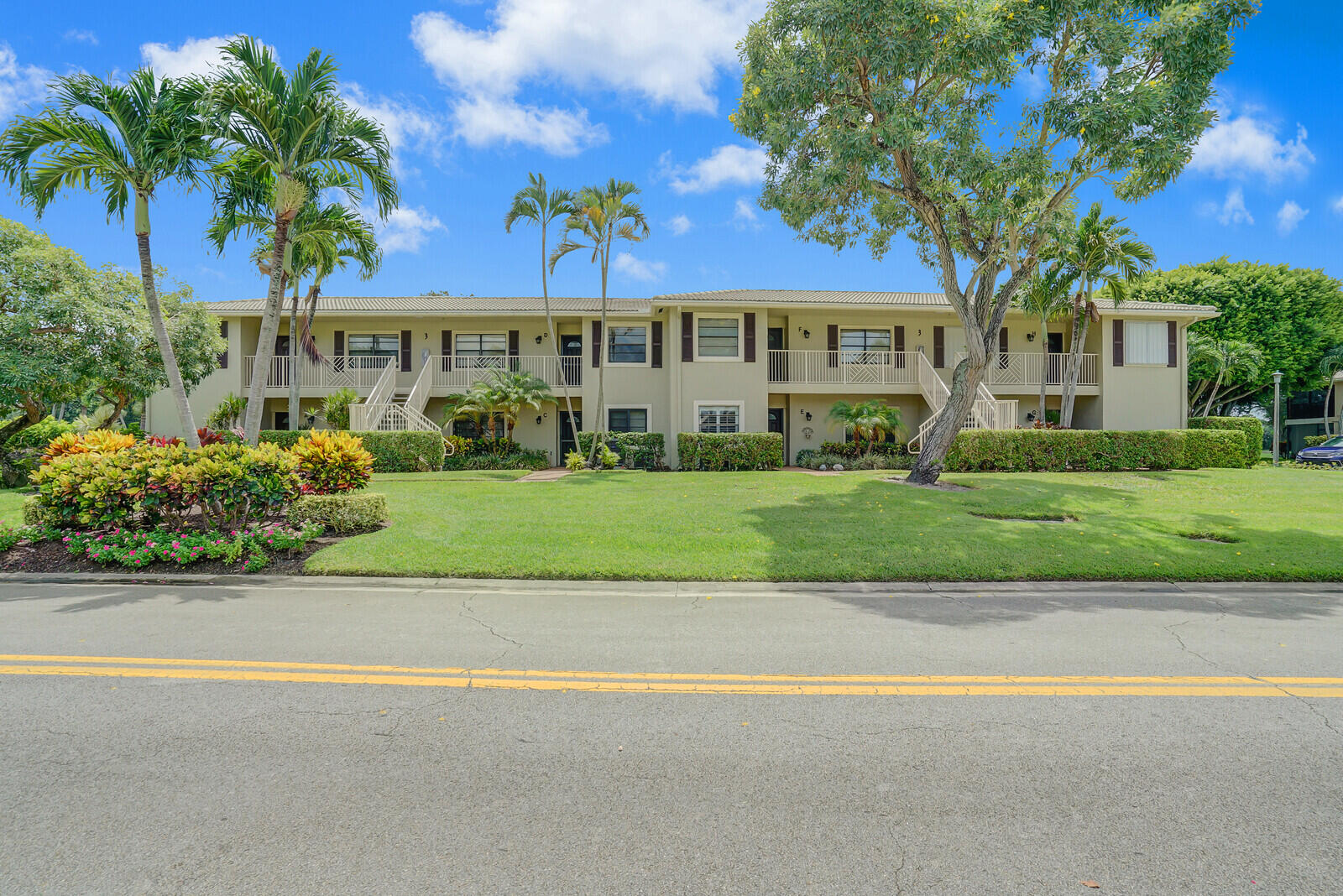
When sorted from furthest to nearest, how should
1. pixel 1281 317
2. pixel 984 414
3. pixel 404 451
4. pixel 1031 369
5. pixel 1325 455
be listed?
pixel 1281 317 → pixel 1031 369 → pixel 1325 455 → pixel 984 414 → pixel 404 451

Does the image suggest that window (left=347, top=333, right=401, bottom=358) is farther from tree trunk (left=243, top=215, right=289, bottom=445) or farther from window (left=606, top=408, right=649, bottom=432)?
tree trunk (left=243, top=215, right=289, bottom=445)

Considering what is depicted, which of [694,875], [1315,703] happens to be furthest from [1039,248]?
[694,875]

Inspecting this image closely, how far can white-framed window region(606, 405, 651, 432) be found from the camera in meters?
23.1

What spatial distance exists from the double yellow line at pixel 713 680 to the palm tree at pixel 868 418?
16.6 meters

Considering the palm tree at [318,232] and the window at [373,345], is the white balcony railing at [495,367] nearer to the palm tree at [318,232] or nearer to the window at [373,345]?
the window at [373,345]

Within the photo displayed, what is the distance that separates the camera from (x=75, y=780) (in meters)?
3.18

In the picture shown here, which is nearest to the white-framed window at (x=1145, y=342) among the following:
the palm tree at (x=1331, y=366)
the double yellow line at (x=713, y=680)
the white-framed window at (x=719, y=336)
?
the white-framed window at (x=719, y=336)

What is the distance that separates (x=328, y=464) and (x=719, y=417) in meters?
13.4

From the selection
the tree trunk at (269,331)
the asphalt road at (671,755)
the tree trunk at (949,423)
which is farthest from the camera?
the tree trunk at (949,423)

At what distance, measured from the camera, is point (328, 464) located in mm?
10125

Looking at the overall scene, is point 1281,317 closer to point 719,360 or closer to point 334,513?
point 719,360

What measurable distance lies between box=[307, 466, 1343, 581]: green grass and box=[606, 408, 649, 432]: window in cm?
827

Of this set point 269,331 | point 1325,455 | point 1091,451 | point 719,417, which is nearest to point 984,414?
point 1091,451

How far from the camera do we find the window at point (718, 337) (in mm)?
21781
